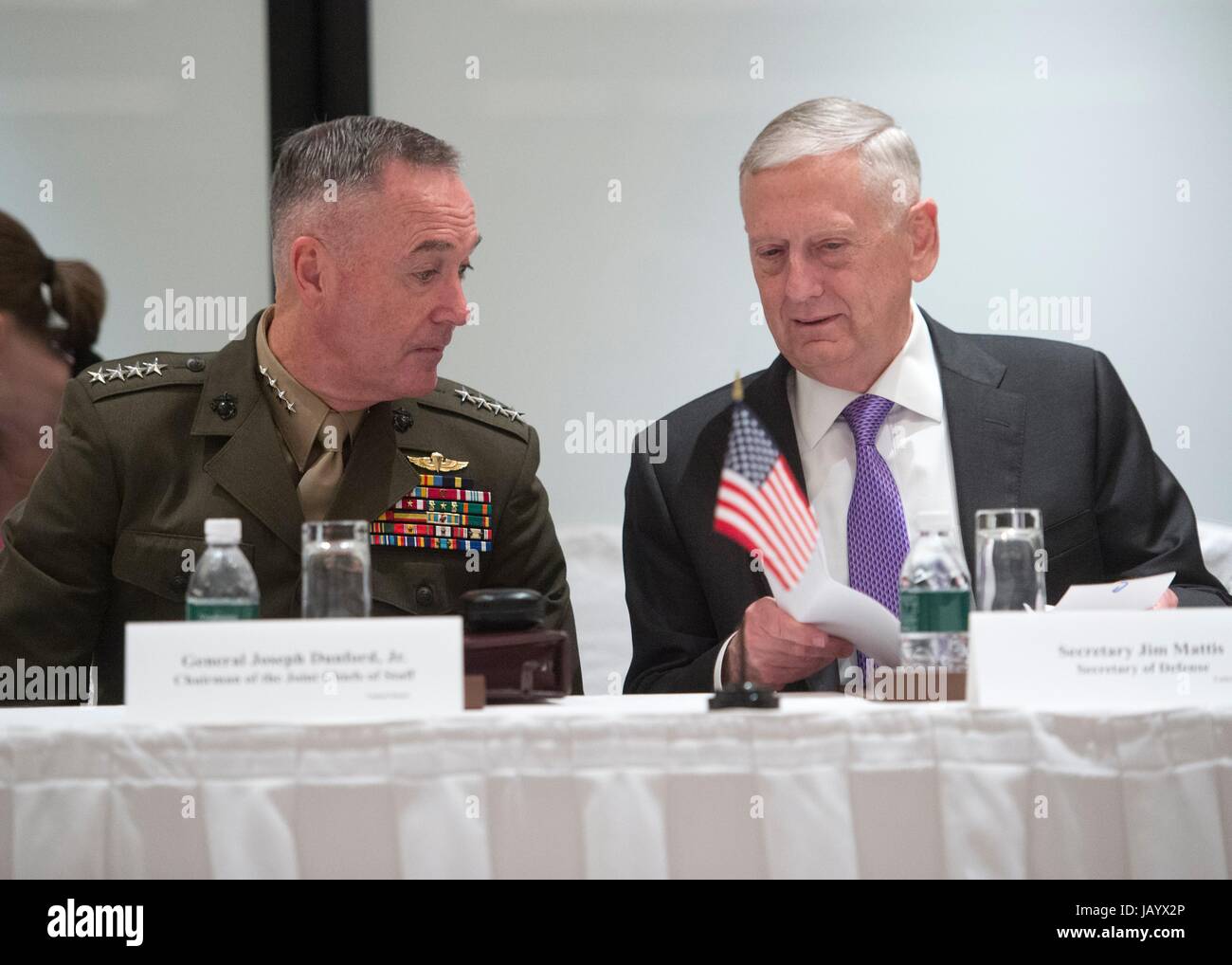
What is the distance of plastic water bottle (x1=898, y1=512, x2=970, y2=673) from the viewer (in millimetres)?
1602

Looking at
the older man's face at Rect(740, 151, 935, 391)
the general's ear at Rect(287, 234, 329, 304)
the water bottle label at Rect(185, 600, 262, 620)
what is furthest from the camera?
the general's ear at Rect(287, 234, 329, 304)

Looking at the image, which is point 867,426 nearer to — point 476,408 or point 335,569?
point 476,408

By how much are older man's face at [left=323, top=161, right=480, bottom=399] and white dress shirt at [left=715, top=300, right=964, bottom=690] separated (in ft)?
2.18

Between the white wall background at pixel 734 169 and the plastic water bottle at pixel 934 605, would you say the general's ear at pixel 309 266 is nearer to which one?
the white wall background at pixel 734 169

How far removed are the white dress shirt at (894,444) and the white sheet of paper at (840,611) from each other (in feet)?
1.50

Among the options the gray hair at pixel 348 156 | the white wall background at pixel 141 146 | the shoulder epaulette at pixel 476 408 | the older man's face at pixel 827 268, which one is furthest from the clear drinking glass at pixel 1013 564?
the white wall background at pixel 141 146

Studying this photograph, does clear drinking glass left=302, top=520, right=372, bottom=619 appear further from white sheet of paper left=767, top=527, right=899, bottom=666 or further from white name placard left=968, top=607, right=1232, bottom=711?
white name placard left=968, top=607, right=1232, bottom=711

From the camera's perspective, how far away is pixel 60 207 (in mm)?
3363

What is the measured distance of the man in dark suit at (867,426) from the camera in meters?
2.31

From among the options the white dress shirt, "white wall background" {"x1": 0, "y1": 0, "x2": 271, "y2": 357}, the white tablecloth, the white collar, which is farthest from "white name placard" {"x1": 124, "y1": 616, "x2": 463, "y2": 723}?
"white wall background" {"x1": 0, "y1": 0, "x2": 271, "y2": 357}

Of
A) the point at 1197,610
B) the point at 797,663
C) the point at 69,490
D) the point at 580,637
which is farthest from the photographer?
the point at 580,637
